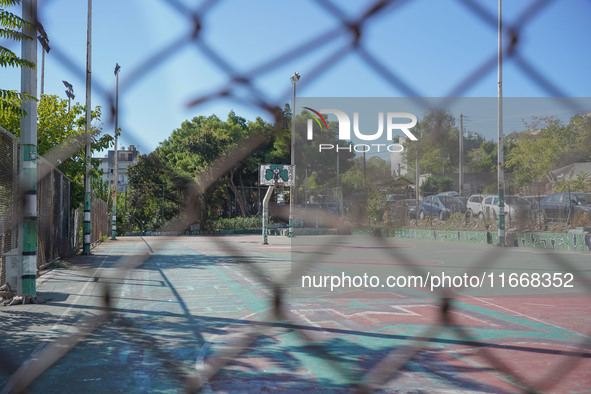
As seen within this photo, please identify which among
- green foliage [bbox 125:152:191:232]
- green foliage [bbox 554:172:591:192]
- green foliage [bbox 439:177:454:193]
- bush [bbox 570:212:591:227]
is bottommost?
bush [bbox 570:212:591:227]

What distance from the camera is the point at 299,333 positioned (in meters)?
5.48

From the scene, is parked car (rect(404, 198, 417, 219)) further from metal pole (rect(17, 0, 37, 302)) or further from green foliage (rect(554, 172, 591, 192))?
metal pole (rect(17, 0, 37, 302))

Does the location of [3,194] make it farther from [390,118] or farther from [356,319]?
[390,118]

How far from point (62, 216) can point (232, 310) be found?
769 cm

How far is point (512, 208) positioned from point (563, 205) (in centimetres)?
153

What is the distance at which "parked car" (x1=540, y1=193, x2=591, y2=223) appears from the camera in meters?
17.0

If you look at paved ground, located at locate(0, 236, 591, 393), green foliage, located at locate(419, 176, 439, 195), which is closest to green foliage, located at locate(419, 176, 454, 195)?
green foliage, located at locate(419, 176, 439, 195)

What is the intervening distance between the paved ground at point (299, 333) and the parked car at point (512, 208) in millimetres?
8513

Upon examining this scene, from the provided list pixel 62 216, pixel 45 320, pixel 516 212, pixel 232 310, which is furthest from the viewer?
pixel 516 212

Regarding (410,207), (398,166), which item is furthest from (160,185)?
(410,207)

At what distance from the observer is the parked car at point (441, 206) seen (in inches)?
870

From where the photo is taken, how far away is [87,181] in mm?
13688

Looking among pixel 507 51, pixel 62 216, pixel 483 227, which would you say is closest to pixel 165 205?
pixel 507 51

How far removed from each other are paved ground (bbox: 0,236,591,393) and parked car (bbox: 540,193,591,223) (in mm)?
9102
